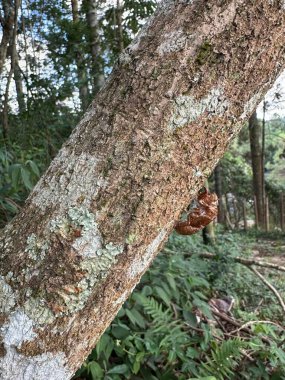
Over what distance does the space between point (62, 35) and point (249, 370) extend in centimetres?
377

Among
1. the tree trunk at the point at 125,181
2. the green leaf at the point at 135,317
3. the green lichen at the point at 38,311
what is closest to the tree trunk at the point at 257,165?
the green leaf at the point at 135,317

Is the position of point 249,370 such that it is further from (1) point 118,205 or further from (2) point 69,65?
(2) point 69,65

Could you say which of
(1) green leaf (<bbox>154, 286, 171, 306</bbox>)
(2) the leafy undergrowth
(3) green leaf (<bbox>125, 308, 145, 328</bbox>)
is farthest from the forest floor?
(3) green leaf (<bbox>125, 308, 145, 328</bbox>)

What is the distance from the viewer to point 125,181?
793 mm

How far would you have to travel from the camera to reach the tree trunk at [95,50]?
427cm

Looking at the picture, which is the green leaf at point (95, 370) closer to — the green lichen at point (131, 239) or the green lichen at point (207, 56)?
the green lichen at point (131, 239)

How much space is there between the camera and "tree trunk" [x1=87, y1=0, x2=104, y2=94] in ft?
14.0

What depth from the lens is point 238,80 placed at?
0.82 m

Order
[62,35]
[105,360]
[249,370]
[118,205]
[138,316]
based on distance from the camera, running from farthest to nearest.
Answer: [62,35] → [249,370] → [138,316] → [105,360] → [118,205]

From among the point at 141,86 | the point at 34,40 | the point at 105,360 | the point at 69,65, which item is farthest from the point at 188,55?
the point at 34,40

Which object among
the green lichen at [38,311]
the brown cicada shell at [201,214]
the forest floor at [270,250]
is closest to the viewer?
the green lichen at [38,311]

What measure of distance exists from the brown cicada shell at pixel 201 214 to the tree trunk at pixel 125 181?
38cm

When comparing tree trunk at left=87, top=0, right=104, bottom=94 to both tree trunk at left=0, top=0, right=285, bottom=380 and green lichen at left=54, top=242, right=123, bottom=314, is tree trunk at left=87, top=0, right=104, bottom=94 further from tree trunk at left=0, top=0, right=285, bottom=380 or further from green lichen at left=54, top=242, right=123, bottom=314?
green lichen at left=54, top=242, right=123, bottom=314

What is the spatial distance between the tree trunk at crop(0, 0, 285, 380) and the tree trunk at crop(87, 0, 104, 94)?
3.50 m
